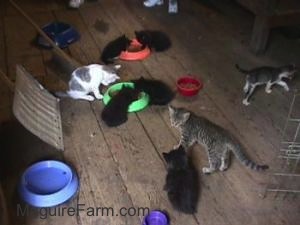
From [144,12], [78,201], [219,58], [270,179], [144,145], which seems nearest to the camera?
[78,201]

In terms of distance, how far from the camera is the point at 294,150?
172 cm

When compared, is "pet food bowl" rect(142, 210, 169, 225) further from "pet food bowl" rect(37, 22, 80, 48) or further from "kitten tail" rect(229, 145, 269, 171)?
"pet food bowl" rect(37, 22, 80, 48)

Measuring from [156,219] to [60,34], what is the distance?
1.53 m

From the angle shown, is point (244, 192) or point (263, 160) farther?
point (263, 160)

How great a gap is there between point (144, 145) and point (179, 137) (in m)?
0.16

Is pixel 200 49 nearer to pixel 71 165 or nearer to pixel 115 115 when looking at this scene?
pixel 115 115

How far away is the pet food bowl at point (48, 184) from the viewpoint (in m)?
1.51

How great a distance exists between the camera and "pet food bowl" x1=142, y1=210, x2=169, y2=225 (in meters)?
1.46

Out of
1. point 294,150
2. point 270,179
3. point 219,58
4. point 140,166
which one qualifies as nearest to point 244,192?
point 270,179

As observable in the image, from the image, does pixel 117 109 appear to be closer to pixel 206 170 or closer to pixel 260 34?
pixel 206 170

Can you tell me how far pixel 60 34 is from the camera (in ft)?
8.46

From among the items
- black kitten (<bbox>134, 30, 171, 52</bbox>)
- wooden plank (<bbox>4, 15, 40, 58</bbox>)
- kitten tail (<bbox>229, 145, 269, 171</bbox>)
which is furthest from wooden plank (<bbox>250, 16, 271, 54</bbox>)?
wooden plank (<bbox>4, 15, 40, 58</bbox>)

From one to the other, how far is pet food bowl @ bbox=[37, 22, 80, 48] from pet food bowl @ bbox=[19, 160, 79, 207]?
44.0 inches

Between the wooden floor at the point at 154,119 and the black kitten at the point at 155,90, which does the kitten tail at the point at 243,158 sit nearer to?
the wooden floor at the point at 154,119
